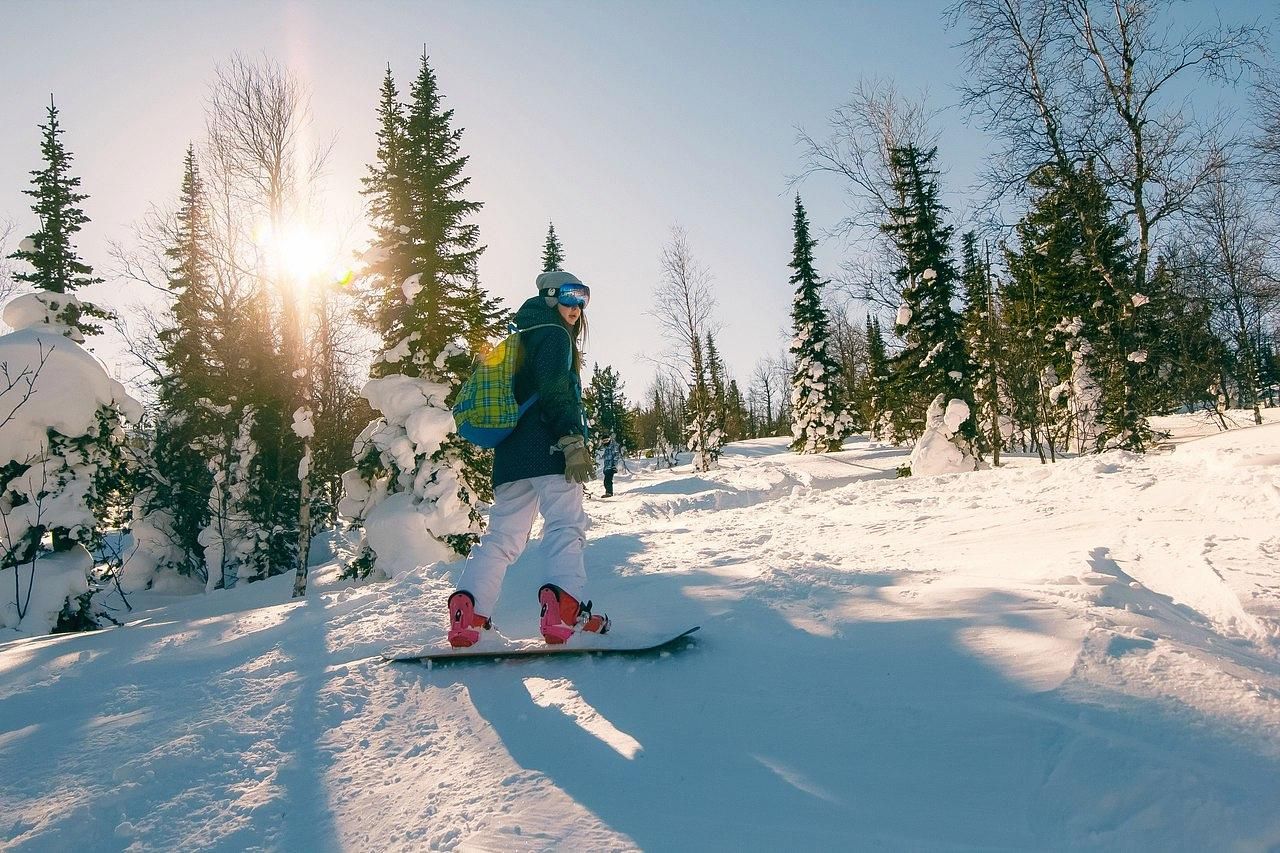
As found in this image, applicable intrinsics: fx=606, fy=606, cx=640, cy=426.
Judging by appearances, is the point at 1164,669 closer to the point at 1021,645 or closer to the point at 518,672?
the point at 1021,645

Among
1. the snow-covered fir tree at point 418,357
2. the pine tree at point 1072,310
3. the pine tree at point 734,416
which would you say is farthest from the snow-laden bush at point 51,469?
→ the pine tree at point 734,416

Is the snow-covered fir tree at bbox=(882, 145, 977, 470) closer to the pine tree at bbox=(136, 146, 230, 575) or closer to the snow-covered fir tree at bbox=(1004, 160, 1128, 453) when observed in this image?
the snow-covered fir tree at bbox=(1004, 160, 1128, 453)

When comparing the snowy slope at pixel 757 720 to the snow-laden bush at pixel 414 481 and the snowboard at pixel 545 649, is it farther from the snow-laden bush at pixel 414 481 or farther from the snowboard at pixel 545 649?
the snow-laden bush at pixel 414 481

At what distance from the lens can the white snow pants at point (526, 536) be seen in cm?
310

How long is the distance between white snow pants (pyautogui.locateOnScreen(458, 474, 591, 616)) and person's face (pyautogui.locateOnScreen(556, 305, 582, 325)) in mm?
908

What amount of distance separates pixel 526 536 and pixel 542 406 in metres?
0.73

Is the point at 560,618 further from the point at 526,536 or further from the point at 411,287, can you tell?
the point at 411,287

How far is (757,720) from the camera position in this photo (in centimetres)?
208

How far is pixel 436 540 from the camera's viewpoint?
33.6ft

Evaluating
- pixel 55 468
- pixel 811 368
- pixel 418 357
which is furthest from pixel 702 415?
pixel 55 468

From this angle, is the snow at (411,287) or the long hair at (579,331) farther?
the snow at (411,287)

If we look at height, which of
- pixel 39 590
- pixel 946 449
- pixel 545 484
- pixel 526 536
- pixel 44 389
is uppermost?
pixel 44 389

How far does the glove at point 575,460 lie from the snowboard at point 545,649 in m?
0.79

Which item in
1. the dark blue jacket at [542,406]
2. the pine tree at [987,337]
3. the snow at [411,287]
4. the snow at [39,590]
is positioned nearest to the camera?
the dark blue jacket at [542,406]
